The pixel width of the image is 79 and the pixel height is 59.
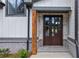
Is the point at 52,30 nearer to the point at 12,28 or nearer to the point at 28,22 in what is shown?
the point at 28,22

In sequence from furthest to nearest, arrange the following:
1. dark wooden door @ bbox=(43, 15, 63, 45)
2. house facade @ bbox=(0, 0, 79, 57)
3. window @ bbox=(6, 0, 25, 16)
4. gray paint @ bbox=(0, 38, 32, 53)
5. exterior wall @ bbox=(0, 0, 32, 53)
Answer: dark wooden door @ bbox=(43, 15, 63, 45) → window @ bbox=(6, 0, 25, 16) → exterior wall @ bbox=(0, 0, 32, 53) → gray paint @ bbox=(0, 38, 32, 53) → house facade @ bbox=(0, 0, 79, 57)

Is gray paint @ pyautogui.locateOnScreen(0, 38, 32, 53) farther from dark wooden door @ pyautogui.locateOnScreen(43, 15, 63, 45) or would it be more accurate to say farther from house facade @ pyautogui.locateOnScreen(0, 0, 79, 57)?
dark wooden door @ pyautogui.locateOnScreen(43, 15, 63, 45)

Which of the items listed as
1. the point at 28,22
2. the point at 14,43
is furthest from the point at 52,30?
the point at 14,43

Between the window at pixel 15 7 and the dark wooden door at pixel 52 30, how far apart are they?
2.84 meters

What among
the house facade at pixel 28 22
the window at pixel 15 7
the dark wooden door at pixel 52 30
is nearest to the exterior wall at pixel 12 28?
the house facade at pixel 28 22

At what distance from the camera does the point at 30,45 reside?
53.0ft

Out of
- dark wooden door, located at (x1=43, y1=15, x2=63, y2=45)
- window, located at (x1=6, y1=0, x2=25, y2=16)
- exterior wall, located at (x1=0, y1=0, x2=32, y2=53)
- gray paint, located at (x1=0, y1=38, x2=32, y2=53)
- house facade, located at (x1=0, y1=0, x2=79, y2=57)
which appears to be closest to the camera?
house facade, located at (x1=0, y1=0, x2=79, y2=57)

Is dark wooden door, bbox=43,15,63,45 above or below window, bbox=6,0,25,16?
below

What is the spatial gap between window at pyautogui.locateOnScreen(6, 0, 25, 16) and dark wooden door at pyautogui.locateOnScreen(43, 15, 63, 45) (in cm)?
284

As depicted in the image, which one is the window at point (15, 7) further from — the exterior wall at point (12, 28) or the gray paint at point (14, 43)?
the gray paint at point (14, 43)

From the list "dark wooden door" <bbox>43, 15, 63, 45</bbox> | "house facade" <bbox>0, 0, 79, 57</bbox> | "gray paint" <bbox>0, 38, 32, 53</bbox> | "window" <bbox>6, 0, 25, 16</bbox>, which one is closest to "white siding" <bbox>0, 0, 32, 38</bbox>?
"house facade" <bbox>0, 0, 79, 57</bbox>

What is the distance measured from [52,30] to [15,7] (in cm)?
403

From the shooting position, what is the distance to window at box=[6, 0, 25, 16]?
16938mm

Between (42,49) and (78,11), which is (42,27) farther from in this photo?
(78,11)
